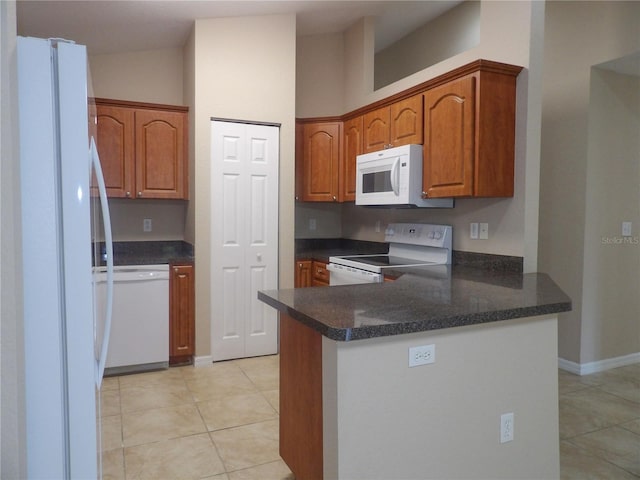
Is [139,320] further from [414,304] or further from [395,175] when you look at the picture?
[414,304]

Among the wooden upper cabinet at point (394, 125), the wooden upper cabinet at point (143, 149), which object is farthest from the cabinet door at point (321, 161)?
the wooden upper cabinet at point (143, 149)

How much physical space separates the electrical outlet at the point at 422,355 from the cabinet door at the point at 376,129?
2279 millimetres

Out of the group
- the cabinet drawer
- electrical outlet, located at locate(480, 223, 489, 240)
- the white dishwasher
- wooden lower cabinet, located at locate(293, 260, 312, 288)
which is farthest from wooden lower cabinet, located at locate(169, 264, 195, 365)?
electrical outlet, located at locate(480, 223, 489, 240)

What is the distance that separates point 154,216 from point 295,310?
10.0ft

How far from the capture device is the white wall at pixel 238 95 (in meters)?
3.79

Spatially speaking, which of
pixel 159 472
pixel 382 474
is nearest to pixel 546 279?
pixel 382 474

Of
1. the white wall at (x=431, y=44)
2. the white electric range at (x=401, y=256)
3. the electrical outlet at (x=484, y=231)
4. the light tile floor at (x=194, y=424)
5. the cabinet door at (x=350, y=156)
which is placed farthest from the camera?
the white wall at (x=431, y=44)

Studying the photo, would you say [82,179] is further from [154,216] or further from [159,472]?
[154,216]

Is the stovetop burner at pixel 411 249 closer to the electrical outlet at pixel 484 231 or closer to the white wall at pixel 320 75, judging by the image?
the electrical outlet at pixel 484 231

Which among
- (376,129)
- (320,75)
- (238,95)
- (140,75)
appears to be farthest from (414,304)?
(140,75)

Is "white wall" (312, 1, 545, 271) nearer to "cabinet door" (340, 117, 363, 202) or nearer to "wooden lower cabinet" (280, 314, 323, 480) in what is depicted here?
"cabinet door" (340, 117, 363, 202)

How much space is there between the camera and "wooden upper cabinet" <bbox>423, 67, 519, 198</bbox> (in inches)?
109

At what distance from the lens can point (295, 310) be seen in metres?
1.71

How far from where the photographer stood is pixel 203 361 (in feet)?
12.7
